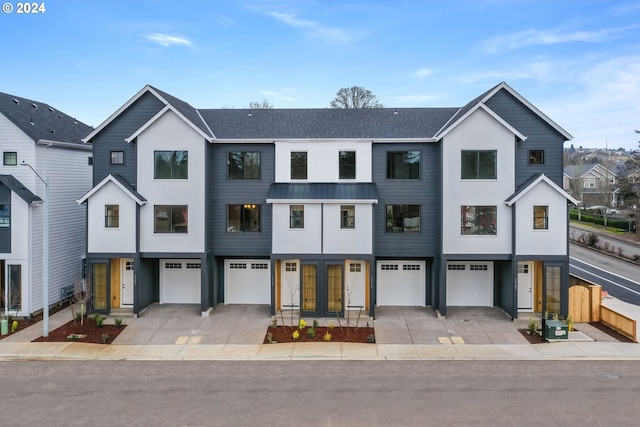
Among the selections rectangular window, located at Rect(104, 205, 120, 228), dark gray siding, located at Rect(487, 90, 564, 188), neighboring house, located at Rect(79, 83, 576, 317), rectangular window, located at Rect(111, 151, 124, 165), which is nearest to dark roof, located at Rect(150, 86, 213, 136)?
neighboring house, located at Rect(79, 83, 576, 317)

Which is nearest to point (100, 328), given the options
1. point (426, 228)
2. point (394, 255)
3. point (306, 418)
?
point (306, 418)

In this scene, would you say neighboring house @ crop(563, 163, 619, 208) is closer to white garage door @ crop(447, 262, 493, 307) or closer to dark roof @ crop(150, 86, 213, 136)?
white garage door @ crop(447, 262, 493, 307)

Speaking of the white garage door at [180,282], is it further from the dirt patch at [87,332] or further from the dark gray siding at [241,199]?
the dirt patch at [87,332]

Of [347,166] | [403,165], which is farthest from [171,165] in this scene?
[403,165]

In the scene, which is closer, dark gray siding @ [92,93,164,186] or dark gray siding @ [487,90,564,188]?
dark gray siding @ [487,90,564,188]

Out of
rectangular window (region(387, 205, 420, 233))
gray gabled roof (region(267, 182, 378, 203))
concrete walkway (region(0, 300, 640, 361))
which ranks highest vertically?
gray gabled roof (region(267, 182, 378, 203))

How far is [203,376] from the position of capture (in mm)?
15867

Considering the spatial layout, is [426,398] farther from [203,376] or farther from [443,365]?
[203,376]

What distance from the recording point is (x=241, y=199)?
24047mm

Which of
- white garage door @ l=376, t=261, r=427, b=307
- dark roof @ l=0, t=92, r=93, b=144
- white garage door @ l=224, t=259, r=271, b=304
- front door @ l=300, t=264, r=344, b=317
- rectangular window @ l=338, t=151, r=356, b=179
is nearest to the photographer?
front door @ l=300, t=264, r=344, b=317

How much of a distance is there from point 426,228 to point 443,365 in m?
8.26

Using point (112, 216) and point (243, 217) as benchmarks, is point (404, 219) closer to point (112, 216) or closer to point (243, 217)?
point (243, 217)

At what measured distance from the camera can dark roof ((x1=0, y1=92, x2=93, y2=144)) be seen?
75.6 ft

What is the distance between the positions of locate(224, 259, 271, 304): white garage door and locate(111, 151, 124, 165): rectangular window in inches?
288
